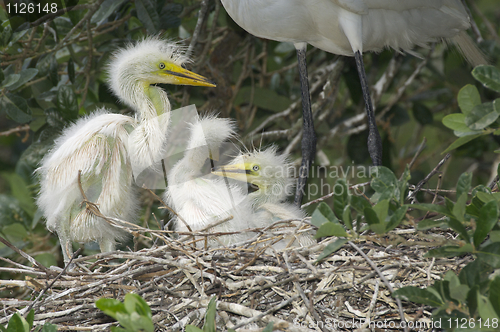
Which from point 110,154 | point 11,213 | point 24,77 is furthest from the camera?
point 11,213

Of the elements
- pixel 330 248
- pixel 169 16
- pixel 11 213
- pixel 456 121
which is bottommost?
pixel 11 213

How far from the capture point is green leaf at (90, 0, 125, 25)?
212cm

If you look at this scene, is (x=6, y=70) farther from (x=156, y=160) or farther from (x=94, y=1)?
(x=156, y=160)

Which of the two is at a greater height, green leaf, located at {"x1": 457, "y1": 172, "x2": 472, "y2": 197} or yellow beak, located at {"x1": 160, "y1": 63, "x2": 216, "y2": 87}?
yellow beak, located at {"x1": 160, "y1": 63, "x2": 216, "y2": 87}

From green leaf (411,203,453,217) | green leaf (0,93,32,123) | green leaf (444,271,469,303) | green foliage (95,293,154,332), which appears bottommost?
green foliage (95,293,154,332)

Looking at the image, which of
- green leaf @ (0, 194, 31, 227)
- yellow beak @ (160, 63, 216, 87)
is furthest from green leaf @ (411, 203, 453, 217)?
green leaf @ (0, 194, 31, 227)

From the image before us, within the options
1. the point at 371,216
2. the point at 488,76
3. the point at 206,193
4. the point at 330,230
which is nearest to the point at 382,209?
the point at 371,216

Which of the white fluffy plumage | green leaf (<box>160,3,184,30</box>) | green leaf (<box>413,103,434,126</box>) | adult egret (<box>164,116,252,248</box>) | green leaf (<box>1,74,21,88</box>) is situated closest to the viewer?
adult egret (<box>164,116,252,248</box>)

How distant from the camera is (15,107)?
2.12m

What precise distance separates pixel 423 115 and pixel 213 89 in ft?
4.18

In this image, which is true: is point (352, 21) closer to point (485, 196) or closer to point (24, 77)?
point (485, 196)

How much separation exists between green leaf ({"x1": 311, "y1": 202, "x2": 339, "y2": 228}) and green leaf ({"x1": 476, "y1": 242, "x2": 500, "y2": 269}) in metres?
0.36

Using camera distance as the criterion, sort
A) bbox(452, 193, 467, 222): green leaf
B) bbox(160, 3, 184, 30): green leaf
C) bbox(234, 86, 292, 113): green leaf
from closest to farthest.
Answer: bbox(452, 193, 467, 222): green leaf < bbox(160, 3, 184, 30): green leaf < bbox(234, 86, 292, 113): green leaf

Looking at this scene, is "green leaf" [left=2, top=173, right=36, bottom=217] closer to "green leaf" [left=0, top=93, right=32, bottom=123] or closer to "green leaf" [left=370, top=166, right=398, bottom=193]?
"green leaf" [left=0, top=93, right=32, bottom=123]
